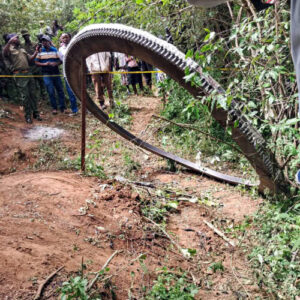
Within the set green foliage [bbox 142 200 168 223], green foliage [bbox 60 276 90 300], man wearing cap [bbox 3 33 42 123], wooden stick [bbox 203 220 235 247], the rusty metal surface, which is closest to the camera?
green foliage [bbox 60 276 90 300]

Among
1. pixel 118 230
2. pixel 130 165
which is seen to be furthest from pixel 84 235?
pixel 130 165

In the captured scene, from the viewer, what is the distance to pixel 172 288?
2.53m

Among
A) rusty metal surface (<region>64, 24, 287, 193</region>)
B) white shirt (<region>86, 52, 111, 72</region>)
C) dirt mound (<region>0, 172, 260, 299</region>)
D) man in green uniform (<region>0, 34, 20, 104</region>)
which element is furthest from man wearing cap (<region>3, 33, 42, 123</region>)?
rusty metal surface (<region>64, 24, 287, 193</region>)

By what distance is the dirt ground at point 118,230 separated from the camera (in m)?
2.54

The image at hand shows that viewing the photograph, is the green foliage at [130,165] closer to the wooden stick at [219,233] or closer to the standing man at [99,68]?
the wooden stick at [219,233]

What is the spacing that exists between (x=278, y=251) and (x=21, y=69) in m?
7.29

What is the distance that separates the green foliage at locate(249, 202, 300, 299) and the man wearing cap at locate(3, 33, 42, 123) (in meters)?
6.35

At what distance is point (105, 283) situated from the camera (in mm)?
2445

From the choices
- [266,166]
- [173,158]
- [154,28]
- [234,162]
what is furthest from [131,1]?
[266,166]

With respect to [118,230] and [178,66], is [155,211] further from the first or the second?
[178,66]

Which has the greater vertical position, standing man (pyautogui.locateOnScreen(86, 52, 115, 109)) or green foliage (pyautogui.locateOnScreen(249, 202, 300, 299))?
standing man (pyautogui.locateOnScreen(86, 52, 115, 109))

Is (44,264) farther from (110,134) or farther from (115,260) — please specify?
(110,134)

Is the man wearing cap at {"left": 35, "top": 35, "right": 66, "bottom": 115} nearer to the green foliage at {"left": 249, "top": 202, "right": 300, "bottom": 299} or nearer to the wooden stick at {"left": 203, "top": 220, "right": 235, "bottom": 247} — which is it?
the wooden stick at {"left": 203, "top": 220, "right": 235, "bottom": 247}

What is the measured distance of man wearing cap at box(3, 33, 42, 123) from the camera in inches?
313
